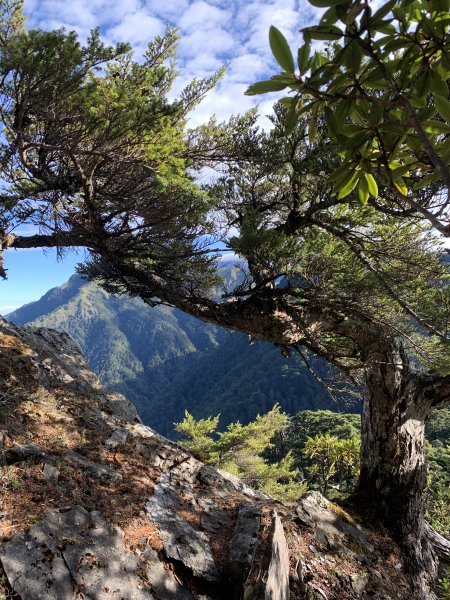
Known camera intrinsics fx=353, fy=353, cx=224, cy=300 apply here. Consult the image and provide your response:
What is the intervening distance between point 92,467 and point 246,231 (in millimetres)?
3785

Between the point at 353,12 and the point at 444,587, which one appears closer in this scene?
the point at 353,12

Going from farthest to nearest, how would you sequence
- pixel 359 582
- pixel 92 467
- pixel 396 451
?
pixel 396 451, pixel 92 467, pixel 359 582

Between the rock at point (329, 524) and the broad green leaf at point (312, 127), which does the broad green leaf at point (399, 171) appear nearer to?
the broad green leaf at point (312, 127)

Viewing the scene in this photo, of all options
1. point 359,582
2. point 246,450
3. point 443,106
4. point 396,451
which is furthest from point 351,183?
point 246,450

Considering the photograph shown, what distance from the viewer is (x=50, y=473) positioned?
408cm

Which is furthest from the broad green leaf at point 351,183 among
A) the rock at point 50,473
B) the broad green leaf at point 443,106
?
the rock at point 50,473

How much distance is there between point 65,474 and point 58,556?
1.32m

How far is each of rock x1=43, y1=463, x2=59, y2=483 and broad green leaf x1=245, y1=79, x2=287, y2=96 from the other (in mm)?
4440

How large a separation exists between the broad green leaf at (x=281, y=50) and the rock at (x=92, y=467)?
4.96 m

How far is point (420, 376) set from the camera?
6.83 metres

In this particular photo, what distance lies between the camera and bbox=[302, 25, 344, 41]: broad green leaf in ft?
2.97

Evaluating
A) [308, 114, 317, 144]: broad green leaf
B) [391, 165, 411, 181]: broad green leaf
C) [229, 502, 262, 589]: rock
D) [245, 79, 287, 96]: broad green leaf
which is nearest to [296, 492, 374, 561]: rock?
[229, 502, 262, 589]: rock

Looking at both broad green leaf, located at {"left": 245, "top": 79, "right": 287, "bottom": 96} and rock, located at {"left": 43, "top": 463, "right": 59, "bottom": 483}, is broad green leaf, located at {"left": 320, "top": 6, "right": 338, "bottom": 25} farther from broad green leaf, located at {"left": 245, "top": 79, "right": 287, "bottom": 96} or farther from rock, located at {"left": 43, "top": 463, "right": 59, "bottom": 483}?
rock, located at {"left": 43, "top": 463, "right": 59, "bottom": 483}

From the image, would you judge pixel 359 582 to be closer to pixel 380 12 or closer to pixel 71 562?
pixel 71 562
